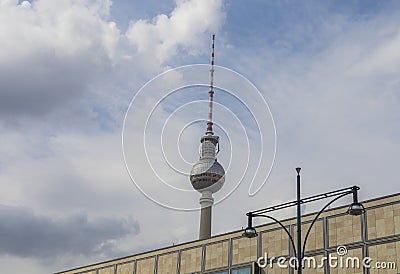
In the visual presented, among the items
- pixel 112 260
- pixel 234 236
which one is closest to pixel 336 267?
pixel 234 236

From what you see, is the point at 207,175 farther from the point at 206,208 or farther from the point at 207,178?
the point at 206,208

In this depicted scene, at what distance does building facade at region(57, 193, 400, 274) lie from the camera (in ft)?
136

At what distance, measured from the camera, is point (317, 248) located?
45.3m

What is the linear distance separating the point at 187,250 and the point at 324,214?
56.2 ft

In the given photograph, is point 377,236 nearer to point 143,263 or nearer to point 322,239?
point 322,239

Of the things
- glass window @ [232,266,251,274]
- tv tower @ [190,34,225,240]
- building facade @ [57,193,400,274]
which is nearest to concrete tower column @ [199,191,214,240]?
tv tower @ [190,34,225,240]

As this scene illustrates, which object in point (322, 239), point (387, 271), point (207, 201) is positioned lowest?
point (387, 271)

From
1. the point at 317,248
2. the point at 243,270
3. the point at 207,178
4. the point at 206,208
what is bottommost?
the point at 243,270

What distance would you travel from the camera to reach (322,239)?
45.2 metres

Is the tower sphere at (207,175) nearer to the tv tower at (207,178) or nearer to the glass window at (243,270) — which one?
the tv tower at (207,178)

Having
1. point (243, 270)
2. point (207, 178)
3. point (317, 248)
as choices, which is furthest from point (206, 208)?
point (317, 248)

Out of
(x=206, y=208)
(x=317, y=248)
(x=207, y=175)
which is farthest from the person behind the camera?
(x=206, y=208)

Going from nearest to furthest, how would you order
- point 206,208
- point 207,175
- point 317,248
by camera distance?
point 317,248 < point 207,175 < point 206,208

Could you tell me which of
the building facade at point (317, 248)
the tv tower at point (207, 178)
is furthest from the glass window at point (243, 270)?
the tv tower at point (207, 178)
